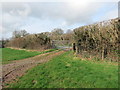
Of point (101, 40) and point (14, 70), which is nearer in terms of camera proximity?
point (101, 40)

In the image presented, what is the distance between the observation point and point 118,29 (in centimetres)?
527

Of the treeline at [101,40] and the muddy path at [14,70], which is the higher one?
the treeline at [101,40]

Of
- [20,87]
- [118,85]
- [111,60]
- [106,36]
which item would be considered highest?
[106,36]

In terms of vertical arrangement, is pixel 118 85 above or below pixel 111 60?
below

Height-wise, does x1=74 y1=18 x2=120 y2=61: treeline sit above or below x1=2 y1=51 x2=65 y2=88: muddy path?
above

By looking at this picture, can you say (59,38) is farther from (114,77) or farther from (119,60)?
(114,77)

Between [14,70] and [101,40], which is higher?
[101,40]

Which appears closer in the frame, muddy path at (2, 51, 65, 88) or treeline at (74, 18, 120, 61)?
muddy path at (2, 51, 65, 88)

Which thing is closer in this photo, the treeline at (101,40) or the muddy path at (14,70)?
the muddy path at (14,70)

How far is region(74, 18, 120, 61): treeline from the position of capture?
17.8ft

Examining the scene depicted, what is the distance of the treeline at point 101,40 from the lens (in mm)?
5422

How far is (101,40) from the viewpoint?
20.2 feet

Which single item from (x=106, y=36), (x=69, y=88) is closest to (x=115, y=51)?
(x=106, y=36)

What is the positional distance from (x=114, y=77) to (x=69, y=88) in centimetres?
200
